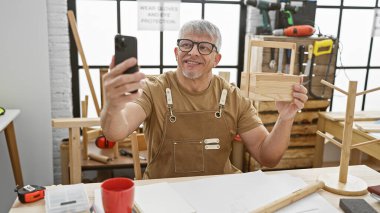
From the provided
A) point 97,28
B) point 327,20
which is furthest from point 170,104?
point 327,20

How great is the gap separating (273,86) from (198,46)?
523 millimetres

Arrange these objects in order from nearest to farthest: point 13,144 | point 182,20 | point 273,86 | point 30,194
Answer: point 30,194
point 273,86
point 13,144
point 182,20

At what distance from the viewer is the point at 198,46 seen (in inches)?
71.2

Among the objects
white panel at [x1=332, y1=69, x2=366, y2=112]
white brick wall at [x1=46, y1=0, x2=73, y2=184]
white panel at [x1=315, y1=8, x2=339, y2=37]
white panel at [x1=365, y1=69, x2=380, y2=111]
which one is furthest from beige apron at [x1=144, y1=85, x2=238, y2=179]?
white panel at [x1=365, y1=69, x2=380, y2=111]

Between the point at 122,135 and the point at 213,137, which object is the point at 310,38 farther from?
the point at 122,135

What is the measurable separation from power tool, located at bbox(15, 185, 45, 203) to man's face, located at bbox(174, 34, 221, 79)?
34.6 inches

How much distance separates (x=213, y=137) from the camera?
1825 mm

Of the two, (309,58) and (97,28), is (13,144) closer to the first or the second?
(97,28)

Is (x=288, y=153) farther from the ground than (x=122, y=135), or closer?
closer

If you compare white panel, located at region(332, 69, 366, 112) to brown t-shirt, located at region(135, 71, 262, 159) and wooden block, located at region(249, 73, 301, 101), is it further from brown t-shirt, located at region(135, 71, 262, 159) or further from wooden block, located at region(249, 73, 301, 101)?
wooden block, located at region(249, 73, 301, 101)

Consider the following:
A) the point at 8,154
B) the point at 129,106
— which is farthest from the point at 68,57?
the point at 129,106

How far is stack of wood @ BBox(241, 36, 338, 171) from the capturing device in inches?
121

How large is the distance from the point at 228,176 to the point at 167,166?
1.45 ft

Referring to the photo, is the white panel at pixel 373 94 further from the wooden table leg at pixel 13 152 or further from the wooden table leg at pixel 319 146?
the wooden table leg at pixel 13 152
